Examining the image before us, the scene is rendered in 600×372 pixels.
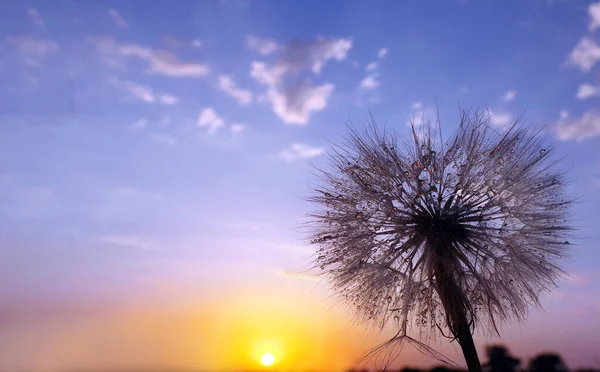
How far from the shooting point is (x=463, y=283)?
15.0 m

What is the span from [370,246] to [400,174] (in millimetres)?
2536

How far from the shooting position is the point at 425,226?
15492mm

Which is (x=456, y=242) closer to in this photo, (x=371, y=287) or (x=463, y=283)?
(x=463, y=283)

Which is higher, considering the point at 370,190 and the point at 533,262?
the point at 370,190

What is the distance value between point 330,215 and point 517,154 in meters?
6.52

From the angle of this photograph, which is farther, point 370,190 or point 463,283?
point 370,190

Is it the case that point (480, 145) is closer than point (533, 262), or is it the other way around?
point (533, 262)

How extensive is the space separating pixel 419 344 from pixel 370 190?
196 inches

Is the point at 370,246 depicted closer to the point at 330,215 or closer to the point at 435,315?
the point at 330,215

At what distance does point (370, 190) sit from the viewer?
1608cm

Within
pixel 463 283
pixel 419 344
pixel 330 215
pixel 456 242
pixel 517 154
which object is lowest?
pixel 419 344

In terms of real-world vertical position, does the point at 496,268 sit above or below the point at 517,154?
below

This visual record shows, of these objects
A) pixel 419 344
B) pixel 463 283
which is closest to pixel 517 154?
pixel 463 283

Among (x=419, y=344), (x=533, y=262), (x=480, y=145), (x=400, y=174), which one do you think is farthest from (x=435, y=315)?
(x=480, y=145)
